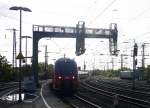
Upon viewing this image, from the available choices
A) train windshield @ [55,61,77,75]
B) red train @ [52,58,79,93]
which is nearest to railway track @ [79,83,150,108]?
red train @ [52,58,79,93]

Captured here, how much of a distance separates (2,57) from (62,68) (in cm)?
6166

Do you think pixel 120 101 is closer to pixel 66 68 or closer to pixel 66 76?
pixel 66 76

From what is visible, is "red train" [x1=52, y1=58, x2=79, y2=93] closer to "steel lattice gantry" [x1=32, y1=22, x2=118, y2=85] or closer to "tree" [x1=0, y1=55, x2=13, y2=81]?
"steel lattice gantry" [x1=32, y1=22, x2=118, y2=85]

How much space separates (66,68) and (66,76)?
30.4 inches

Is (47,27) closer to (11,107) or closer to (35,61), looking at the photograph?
(35,61)

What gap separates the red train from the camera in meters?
40.0

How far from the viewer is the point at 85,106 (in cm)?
2936

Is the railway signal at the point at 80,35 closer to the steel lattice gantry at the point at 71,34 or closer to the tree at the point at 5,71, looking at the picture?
the steel lattice gantry at the point at 71,34

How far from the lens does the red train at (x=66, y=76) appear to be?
131 ft

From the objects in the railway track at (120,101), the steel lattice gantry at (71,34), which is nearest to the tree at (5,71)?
the steel lattice gantry at (71,34)

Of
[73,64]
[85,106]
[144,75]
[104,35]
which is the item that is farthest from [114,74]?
[85,106]

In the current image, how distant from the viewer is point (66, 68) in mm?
40188

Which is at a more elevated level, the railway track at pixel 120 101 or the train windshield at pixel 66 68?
the train windshield at pixel 66 68

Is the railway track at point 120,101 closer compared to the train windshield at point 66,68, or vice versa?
the railway track at point 120,101
